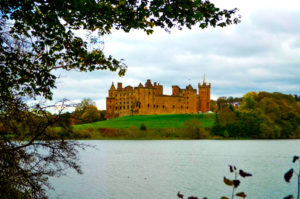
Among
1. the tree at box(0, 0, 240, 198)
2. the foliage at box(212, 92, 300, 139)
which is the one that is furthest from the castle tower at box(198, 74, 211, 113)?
the tree at box(0, 0, 240, 198)

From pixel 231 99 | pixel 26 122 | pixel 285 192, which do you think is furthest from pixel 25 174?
pixel 231 99

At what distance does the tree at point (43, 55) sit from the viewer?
7.09 meters

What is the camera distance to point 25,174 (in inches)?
289

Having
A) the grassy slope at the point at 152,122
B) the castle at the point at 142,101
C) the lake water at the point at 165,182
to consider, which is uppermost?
the castle at the point at 142,101

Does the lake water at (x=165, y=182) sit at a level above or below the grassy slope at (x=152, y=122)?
below

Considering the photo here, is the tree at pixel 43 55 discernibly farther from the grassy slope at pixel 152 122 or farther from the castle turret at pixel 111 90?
the castle turret at pixel 111 90

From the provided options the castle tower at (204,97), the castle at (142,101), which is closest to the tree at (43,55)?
the castle at (142,101)

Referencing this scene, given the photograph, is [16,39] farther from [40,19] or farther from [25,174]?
[25,174]

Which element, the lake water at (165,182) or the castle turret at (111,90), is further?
the castle turret at (111,90)

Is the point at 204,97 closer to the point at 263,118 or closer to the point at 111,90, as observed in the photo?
the point at 111,90

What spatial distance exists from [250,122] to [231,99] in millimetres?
89833

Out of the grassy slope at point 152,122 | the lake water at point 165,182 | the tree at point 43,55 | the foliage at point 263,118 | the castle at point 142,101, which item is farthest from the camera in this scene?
the castle at point 142,101

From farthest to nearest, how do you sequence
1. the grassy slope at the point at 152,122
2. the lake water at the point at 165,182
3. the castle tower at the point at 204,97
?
the castle tower at the point at 204,97
the grassy slope at the point at 152,122
the lake water at the point at 165,182

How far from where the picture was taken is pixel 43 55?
8438 millimetres
